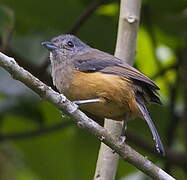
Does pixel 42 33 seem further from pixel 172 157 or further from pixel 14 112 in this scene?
pixel 172 157

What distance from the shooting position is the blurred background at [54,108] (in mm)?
4949

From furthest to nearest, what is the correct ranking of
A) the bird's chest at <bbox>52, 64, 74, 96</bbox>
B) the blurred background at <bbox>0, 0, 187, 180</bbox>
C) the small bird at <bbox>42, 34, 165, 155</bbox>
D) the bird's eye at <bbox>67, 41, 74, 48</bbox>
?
the blurred background at <bbox>0, 0, 187, 180</bbox> < the bird's eye at <bbox>67, 41, 74, 48</bbox> < the bird's chest at <bbox>52, 64, 74, 96</bbox> < the small bird at <bbox>42, 34, 165, 155</bbox>

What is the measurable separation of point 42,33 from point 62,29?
261 mm

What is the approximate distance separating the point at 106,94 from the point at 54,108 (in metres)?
1.47

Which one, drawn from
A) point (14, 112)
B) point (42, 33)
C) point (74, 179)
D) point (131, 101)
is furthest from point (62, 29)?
point (131, 101)

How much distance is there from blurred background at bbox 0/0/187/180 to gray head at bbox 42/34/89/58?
12.0 inches

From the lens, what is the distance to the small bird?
3.83m

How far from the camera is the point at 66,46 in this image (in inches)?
179

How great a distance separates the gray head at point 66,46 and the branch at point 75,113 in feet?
4.24

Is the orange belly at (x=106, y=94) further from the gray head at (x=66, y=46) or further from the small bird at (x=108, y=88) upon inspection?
the gray head at (x=66, y=46)

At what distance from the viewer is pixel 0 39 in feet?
15.9

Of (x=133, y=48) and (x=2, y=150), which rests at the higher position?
(x=133, y=48)

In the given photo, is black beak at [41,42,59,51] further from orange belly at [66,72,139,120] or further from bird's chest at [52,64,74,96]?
orange belly at [66,72,139,120]

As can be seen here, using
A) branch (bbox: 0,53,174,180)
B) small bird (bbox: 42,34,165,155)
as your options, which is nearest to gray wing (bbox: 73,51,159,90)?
small bird (bbox: 42,34,165,155)
